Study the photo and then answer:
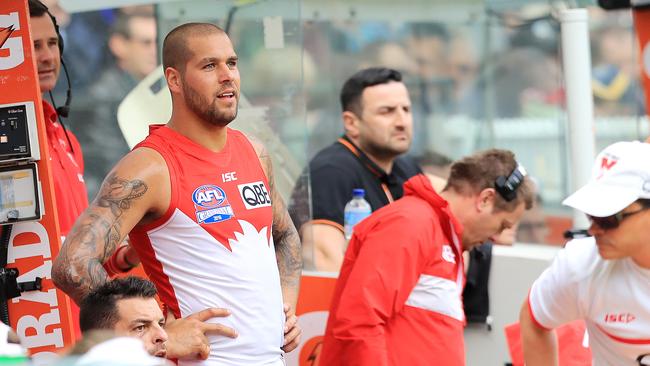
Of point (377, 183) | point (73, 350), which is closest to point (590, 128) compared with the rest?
point (377, 183)

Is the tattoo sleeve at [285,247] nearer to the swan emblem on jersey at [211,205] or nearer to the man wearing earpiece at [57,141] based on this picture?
the swan emblem on jersey at [211,205]

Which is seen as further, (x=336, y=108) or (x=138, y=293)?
(x=336, y=108)

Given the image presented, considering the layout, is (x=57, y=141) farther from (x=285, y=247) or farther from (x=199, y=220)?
(x=199, y=220)

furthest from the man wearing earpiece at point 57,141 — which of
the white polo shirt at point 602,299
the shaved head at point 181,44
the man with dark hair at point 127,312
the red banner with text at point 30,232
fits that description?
the white polo shirt at point 602,299

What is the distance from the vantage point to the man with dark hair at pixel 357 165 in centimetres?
638

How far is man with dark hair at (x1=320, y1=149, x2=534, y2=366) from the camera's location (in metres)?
4.91

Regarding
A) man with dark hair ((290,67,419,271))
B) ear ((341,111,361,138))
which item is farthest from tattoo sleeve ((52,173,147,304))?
ear ((341,111,361,138))

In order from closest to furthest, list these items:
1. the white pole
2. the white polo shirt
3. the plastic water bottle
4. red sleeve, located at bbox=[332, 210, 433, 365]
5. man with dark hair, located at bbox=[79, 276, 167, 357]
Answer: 1. man with dark hair, located at bbox=[79, 276, 167, 357]
2. the white polo shirt
3. red sleeve, located at bbox=[332, 210, 433, 365]
4. the plastic water bottle
5. the white pole

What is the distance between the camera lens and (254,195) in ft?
14.2

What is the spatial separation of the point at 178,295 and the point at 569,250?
1345 millimetres

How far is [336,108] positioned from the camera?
32.8 feet

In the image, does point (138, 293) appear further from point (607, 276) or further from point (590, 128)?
point (590, 128)

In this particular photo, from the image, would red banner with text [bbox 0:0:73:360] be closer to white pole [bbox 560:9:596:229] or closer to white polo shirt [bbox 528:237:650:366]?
white polo shirt [bbox 528:237:650:366]

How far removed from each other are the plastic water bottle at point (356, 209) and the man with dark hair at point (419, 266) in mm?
1023
